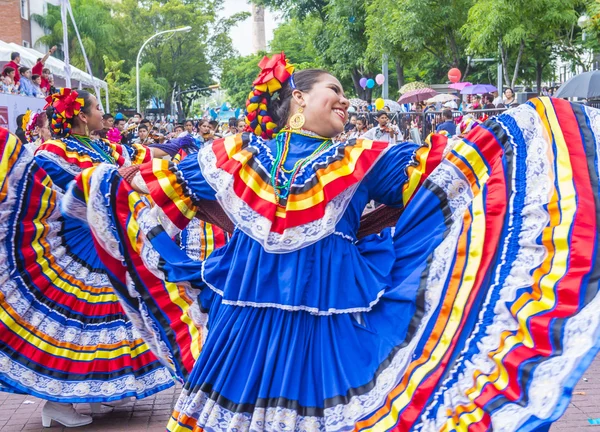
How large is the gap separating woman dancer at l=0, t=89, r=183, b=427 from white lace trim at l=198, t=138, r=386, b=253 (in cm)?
138

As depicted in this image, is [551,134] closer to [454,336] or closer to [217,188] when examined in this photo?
[454,336]

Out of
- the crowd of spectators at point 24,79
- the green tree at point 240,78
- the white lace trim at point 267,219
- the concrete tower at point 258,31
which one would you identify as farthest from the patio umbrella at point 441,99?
the concrete tower at point 258,31

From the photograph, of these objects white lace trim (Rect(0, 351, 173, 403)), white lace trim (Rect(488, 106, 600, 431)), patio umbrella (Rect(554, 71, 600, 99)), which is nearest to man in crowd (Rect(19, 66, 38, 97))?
patio umbrella (Rect(554, 71, 600, 99))

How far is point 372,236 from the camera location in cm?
326

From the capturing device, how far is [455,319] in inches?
111

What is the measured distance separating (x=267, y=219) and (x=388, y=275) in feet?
1.58

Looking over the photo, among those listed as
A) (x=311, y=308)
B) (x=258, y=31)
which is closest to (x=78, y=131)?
(x=311, y=308)

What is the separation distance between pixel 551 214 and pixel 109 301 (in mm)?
2663

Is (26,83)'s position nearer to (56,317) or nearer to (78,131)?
(78,131)

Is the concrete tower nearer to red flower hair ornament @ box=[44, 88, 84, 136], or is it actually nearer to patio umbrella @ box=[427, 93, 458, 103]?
patio umbrella @ box=[427, 93, 458, 103]

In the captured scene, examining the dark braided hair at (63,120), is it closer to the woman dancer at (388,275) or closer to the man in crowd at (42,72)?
the woman dancer at (388,275)

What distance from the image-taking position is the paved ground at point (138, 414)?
4617mm

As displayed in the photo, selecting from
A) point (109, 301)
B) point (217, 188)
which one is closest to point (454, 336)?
point (217, 188)

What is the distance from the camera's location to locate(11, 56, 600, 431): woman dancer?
2.61 meters
